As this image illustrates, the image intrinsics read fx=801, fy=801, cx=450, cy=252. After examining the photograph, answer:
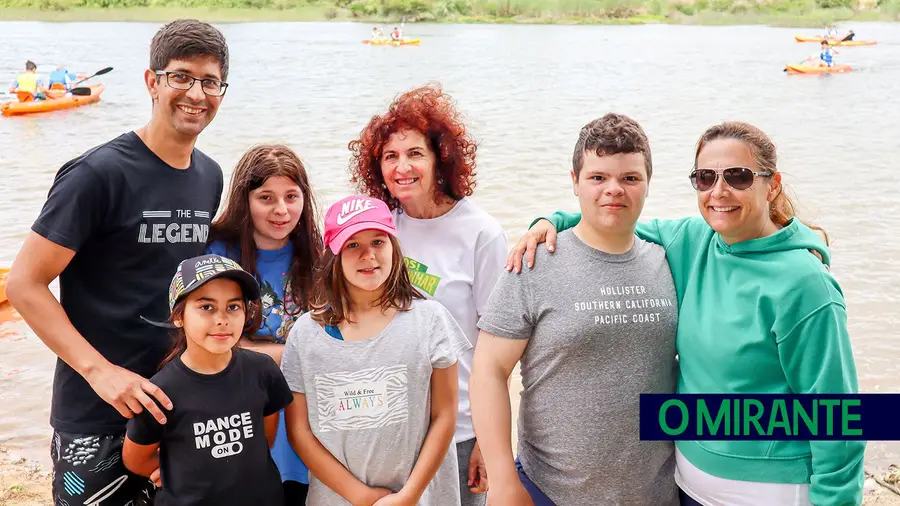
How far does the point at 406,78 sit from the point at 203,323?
2684 cm

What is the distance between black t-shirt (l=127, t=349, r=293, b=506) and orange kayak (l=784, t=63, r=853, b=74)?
29.0m

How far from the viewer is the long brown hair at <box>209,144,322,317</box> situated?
2857 millimetres

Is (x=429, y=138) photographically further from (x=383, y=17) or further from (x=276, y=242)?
(x=383, y=17)

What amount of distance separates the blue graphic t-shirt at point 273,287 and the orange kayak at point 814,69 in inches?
1123

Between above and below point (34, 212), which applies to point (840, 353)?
above

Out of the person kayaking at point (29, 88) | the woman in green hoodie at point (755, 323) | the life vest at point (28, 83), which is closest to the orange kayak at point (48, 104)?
the person kayaking at point (29, 88)

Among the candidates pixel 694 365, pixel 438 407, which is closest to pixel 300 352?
pixel 438 407

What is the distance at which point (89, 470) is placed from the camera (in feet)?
8.55

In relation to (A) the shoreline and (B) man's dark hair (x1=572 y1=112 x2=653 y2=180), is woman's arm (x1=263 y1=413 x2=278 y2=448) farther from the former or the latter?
(A) the shoreline

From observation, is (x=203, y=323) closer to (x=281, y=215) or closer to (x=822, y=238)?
(x=281, y=215)

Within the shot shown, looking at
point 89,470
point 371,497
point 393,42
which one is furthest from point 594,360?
point 393,42

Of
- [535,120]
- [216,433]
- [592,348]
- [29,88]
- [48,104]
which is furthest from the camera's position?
[535,120]

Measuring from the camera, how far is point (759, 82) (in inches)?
1086

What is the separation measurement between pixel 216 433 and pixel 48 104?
785 inches
